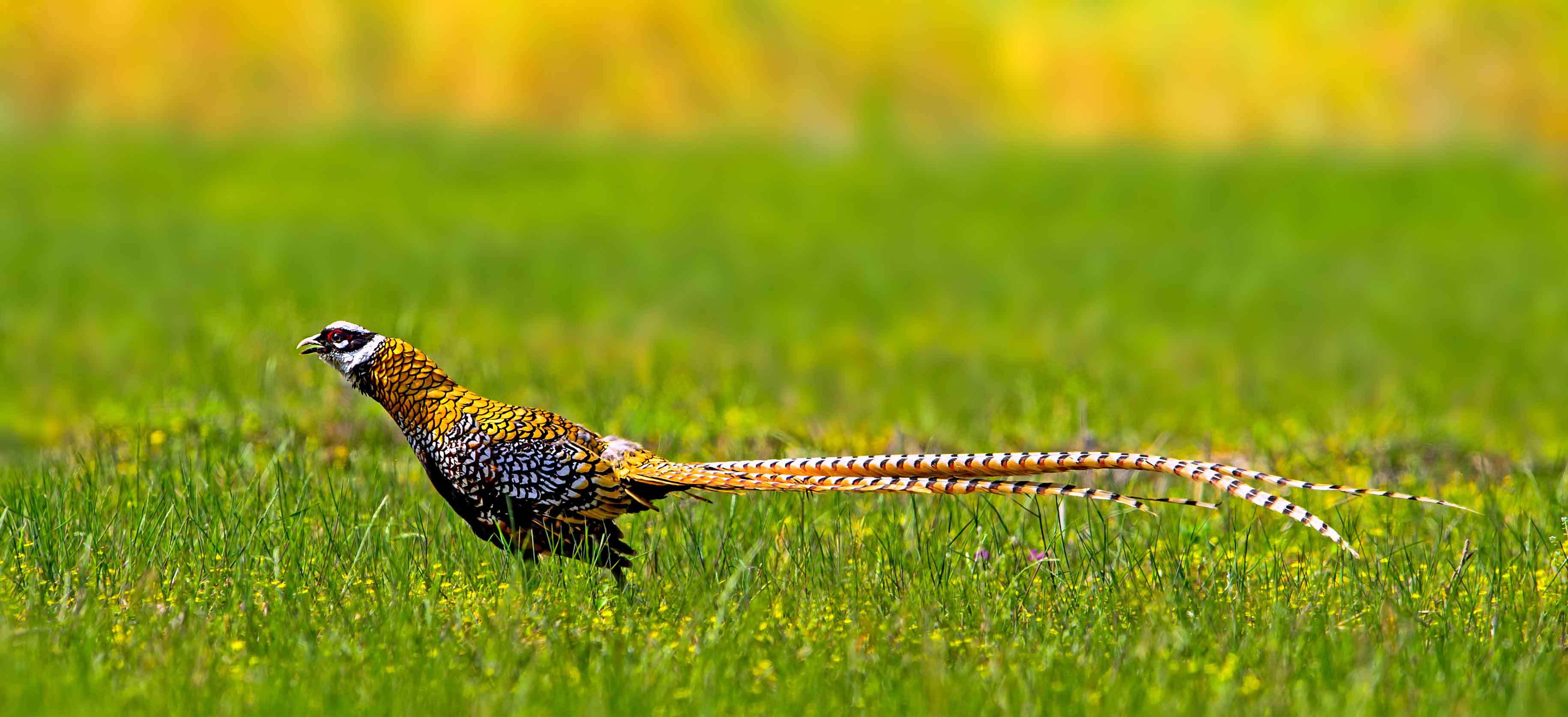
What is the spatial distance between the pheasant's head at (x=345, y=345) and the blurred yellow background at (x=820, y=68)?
1904cm

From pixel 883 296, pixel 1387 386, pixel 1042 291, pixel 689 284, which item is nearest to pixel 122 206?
pixel 689 284

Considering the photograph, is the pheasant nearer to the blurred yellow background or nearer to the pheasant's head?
the pheasant's head

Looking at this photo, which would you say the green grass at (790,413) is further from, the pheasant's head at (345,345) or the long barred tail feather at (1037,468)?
the pheasant's head at (345,345)

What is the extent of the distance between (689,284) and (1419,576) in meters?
11.1

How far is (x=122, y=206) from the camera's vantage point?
1983 cm

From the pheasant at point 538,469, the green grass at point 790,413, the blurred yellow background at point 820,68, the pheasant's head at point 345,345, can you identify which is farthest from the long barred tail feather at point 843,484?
the blurred yellow background at point 820,68

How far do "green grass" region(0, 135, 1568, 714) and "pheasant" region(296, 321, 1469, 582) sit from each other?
0.21 metres

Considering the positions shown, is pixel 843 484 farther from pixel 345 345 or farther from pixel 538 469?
pixel 345 345

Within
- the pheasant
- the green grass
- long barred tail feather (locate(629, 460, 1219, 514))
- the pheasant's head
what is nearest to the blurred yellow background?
the green grass

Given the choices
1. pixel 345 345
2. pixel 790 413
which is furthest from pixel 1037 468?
pixel 790 413

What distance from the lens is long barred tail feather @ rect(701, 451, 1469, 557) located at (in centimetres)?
502

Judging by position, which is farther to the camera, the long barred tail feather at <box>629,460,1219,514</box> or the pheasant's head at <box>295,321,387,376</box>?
the pheasant's head at <box>295,321,387,376</box>

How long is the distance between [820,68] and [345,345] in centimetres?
2143

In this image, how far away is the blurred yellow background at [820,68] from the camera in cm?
2547
